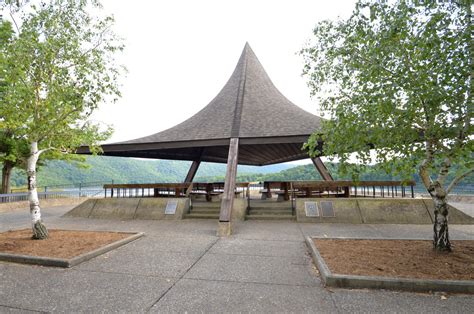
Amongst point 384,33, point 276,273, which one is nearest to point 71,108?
point 276,273

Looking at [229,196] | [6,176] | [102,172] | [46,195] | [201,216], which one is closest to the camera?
[229,196]

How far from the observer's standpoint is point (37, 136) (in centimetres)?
674

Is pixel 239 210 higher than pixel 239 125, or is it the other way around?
pixel 239 125

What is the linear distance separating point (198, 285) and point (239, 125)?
7.44 m

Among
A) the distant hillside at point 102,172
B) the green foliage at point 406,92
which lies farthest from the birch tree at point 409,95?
the distant hillside at point 102,172

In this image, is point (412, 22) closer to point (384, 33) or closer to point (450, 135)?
point (384, 33)

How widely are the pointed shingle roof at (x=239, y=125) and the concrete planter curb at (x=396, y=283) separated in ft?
20.1

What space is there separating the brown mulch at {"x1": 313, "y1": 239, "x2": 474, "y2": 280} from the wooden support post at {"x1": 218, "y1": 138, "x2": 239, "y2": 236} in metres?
2.72

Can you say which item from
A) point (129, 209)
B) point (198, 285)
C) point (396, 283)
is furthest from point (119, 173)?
point (396, 283)

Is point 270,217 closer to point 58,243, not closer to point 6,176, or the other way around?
point 58,243

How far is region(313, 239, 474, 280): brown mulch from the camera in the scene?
394 cm

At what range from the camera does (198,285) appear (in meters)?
3.85

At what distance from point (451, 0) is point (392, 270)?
174 inches

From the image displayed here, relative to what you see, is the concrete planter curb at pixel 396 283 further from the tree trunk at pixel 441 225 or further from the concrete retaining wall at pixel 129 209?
the concrete retaining wall at pixel 129 209
